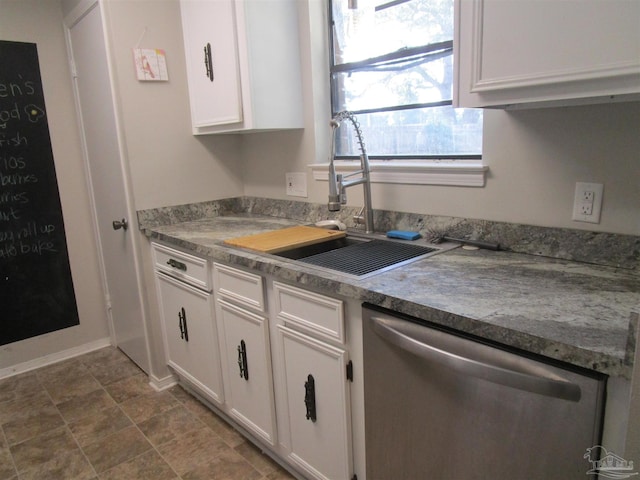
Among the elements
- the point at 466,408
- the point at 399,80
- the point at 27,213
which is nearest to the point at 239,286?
the point at 466,408

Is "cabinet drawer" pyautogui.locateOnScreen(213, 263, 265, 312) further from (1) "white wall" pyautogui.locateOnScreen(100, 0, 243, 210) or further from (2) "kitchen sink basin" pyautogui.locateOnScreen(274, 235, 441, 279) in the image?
(1) "white wall" pyautogui.locateOnScreen(100, 0, 243, 210)

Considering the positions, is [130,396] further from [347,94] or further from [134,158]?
[347,94]

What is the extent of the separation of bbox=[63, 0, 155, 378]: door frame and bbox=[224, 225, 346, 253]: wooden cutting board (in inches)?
29.2

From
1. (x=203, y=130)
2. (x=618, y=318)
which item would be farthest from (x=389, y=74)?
(x=618, y=318)

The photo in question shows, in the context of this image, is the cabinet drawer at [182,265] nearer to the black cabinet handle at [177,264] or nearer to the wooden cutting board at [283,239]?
the black cabinet handle at [177,264]

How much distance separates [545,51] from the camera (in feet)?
3.42

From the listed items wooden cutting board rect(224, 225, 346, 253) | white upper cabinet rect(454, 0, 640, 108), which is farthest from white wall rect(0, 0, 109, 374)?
white upper cabinet rect(454, 0, 640, 108)

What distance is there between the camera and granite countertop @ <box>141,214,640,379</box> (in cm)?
83

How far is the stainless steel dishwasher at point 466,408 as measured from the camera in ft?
2.76

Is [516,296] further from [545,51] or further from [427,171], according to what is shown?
[427,171]

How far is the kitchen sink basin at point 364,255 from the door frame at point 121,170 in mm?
1016

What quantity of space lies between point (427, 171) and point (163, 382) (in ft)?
5.95

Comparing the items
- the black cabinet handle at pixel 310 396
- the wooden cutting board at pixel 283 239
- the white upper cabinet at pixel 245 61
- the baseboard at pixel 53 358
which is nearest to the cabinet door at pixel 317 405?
the black cabinet handle at pixel 310 396

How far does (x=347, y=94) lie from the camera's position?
2158mm
